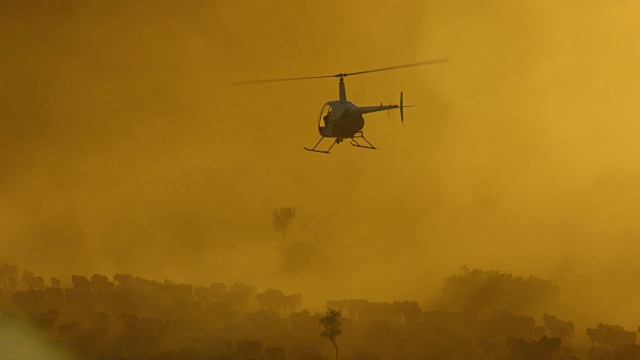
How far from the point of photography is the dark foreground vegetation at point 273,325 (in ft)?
357

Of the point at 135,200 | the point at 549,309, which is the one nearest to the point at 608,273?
the point at 549,309

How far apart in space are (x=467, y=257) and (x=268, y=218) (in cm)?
4716

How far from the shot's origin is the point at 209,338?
120 meters

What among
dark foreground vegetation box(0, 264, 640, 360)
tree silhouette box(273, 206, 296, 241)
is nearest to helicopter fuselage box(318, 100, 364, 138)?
dark foreground vegetation box(0, 264, 640, 360)

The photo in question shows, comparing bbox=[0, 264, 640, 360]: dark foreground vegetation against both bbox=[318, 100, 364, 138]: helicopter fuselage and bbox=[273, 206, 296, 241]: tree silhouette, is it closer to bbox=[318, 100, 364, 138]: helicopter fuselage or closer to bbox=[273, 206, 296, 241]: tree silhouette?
bbox=[273, 206, 296, 241]: tree silhouette

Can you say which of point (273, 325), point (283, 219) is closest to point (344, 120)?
point (273, 325)

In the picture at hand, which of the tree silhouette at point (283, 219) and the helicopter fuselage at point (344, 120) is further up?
the tree silhouette at point (283, 219)

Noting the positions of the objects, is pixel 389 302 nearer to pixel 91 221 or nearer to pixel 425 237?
pixel 425 237

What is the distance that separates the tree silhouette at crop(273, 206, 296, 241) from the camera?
180 meters

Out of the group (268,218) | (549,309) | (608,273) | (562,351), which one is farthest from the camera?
(268,218)

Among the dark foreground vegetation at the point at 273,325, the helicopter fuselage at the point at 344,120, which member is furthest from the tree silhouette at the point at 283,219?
the helicopter fuselage at the point at 344,120

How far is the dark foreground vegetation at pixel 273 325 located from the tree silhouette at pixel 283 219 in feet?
99.4

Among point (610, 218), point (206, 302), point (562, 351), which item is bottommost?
point (562, 351)

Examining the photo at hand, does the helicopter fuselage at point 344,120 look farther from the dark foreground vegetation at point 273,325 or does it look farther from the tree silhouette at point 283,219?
the tree silhouette at point 283,219
